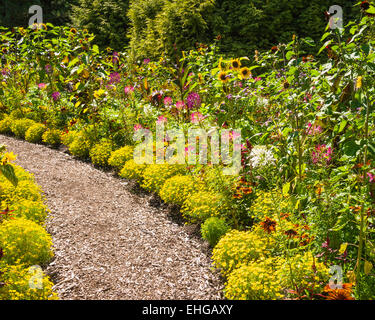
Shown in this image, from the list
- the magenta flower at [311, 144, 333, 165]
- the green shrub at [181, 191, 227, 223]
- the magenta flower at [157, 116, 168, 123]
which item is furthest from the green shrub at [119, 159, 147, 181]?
the magenta flower at [311, 144, 333, 165]

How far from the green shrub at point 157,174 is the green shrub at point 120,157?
60 cm

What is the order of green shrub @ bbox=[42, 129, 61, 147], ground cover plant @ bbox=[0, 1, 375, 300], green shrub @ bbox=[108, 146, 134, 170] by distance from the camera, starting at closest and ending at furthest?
ground cover plant @ bbox=[0, 1, 375, 300], green shrub @ bbox=[108, 146, 134, 170], green shrub @ bbox=[42, 129, 61, 147]

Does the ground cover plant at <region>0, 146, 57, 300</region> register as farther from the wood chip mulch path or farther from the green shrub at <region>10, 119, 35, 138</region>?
the green shrub at <region>10, 119, 35, 138</region>

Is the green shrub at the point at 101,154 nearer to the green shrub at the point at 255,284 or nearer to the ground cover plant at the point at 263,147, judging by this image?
the ground cover plant at the point at 263,147

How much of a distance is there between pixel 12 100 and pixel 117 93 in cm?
199

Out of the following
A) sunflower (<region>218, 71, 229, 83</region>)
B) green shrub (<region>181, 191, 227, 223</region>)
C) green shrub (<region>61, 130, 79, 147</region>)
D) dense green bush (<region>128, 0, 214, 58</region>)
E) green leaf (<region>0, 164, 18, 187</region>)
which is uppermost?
dense green bush (<region>128, 0, 214, 58</region>)

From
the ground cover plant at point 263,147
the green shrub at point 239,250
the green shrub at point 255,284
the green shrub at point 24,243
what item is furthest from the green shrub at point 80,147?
the green shrub at point 255,284

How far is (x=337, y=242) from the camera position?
2.26 meters

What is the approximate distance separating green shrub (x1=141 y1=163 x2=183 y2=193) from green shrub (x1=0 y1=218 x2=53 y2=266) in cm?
144

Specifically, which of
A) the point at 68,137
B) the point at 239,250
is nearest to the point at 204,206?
the point at 239,250

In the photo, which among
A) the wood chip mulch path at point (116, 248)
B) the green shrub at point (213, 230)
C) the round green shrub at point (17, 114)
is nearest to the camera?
the wood chip mulch path at point (116, 248)

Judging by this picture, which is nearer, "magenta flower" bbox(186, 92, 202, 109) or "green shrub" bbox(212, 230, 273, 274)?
"green shrub" bbox(212, 230, 273, 274)

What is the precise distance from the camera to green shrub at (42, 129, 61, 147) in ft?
18.7

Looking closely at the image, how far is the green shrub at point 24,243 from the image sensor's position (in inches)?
102
